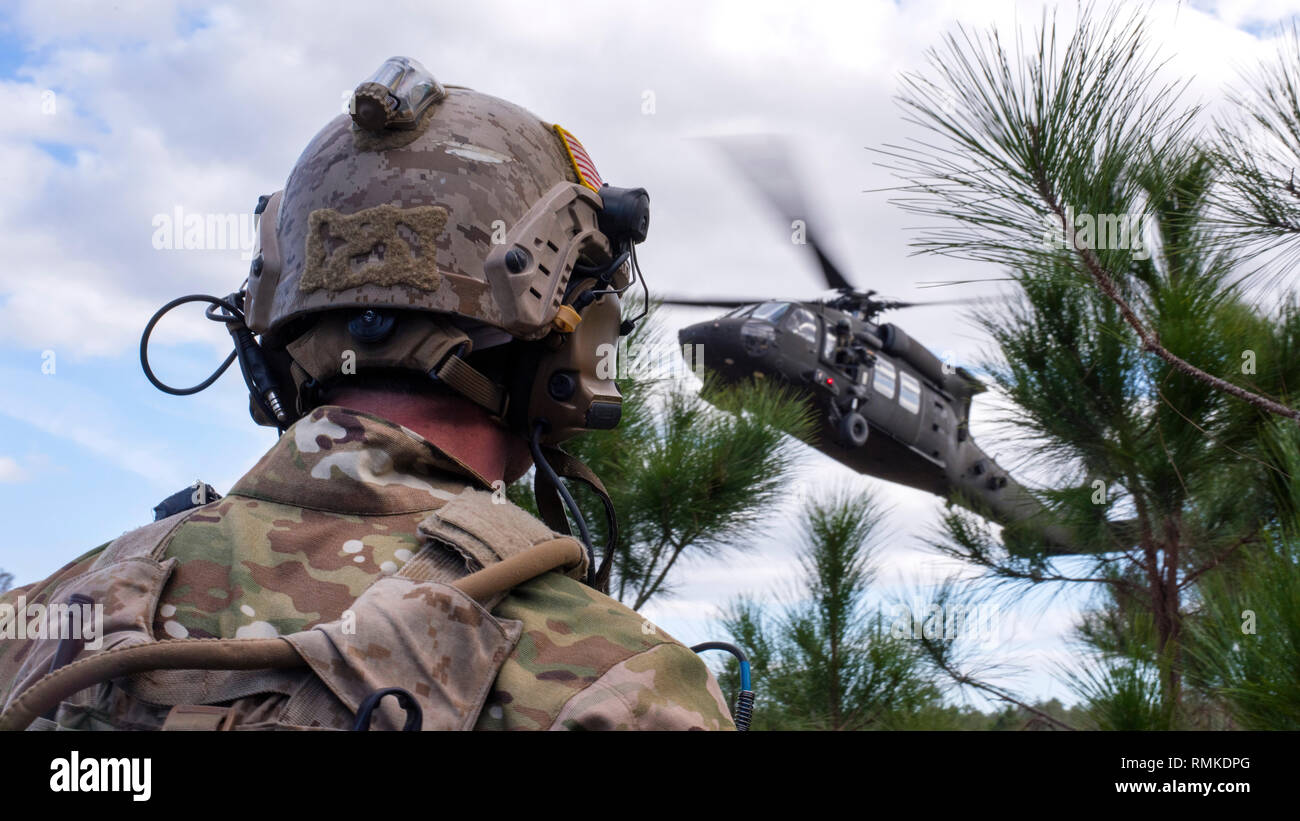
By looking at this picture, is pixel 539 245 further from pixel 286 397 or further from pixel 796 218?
pixel 796 218

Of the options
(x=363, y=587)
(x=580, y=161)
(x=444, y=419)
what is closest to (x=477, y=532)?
(x=363, y=587)

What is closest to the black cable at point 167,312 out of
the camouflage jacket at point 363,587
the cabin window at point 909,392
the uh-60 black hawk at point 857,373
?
the camouflage jacket at point 363,587

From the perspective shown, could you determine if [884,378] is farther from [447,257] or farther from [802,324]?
[447,257]

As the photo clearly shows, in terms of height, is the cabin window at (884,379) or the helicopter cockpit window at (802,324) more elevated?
the helicopter cockpit window at (802,324)

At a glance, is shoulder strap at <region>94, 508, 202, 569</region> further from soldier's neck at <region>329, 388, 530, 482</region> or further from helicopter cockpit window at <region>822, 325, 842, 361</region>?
helicopter cockpit window at <region>822, 325, 842, 361</region>

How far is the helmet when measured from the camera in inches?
67.1

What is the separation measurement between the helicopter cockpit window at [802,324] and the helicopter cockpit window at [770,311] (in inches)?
3.2

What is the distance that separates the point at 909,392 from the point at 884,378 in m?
0.51

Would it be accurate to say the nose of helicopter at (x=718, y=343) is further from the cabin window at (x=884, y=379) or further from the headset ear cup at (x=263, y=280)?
the headset ear cup at (x=263, y=280)

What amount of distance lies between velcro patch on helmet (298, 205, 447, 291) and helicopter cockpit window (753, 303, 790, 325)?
7741 millimetres

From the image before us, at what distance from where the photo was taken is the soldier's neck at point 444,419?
65.9 inches

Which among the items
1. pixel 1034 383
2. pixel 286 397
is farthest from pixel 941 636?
pixel 286 397

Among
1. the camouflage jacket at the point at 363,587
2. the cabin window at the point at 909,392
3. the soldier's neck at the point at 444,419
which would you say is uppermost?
the cabin window at the point at 909,392

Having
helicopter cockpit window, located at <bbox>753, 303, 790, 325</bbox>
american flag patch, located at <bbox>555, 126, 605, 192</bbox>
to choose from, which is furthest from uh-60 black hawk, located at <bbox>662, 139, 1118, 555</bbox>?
american flag patch, located at <bbox>555, 126, 605, 192</bbox>
